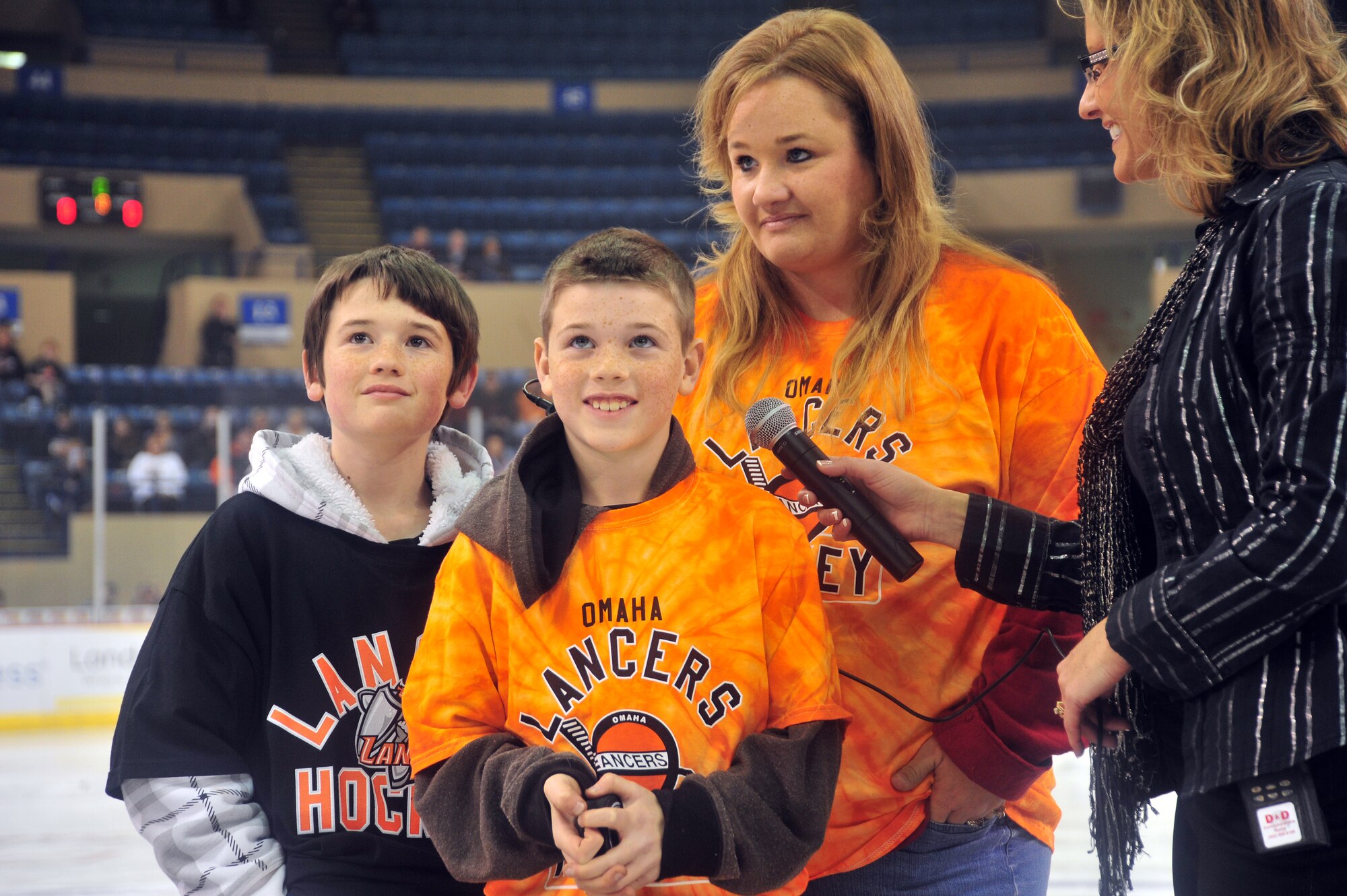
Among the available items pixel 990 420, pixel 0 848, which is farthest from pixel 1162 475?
pixel 0 848

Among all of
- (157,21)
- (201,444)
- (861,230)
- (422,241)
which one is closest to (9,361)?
(201,444)

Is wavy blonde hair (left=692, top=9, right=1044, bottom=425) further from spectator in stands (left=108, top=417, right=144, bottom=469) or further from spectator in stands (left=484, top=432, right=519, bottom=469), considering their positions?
spectator in stands (left=108, top=417, right=144, bottom=469)

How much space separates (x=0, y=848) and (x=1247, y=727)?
402 cm

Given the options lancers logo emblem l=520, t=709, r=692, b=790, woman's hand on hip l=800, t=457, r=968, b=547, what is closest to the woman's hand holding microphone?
woman's hand on hip l=800, t=457, r=968, b=547

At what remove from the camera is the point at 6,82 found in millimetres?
12125

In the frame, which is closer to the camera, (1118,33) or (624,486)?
(1118,33)

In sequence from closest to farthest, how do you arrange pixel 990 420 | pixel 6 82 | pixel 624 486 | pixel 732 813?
1. pixel 732 813
2. pixel 624 486
3. pixel 990 420
4. pixel 6 82

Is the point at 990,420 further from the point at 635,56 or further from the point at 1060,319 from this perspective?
the point at 635,56

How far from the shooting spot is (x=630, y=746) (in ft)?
3.50

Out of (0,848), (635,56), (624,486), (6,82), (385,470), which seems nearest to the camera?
(624,486)

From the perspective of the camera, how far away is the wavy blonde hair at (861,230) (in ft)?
4.23

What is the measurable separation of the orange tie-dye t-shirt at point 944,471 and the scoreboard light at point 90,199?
36.5 ft

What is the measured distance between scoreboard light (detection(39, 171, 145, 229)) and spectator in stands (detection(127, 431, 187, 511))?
5187mm

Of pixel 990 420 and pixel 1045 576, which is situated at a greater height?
pixel 990 420
